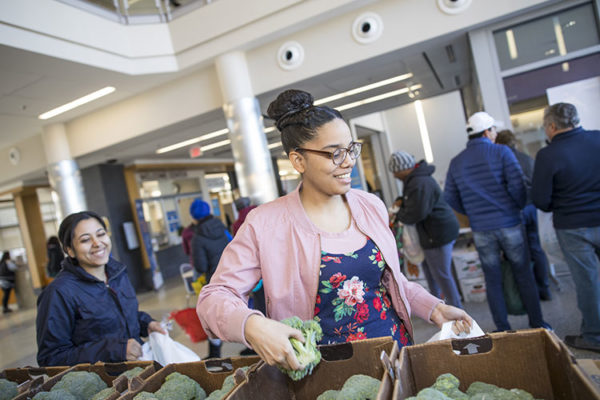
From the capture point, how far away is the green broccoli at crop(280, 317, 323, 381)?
1.00m

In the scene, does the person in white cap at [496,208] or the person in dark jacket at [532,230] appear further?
the person in dark jacket at [532,230]

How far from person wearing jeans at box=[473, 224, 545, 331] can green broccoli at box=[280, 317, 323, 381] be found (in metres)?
2.44

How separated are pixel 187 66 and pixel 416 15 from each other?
3.28 meters

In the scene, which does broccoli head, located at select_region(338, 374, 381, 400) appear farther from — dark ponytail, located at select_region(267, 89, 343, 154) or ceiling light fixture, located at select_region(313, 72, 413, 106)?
ceiling light fixture, located at select_region(313, 72, 413, 106)

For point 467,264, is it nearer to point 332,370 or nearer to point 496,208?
point 496,208

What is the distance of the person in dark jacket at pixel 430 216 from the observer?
3.42m

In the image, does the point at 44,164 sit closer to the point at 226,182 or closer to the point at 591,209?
the point at 226,182

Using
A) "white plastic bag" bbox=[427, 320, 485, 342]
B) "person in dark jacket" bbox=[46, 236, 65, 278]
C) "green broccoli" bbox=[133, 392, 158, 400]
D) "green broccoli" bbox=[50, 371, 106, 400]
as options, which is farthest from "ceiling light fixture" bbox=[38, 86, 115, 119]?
"white plastic bag" bbox=[427, 320, 485, 342]

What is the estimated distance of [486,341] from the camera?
1011 millimetres

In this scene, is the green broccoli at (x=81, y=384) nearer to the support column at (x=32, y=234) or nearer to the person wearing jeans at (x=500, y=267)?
the person wearing jeans at (x=500, y=267)

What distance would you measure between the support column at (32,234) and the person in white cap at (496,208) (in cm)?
1255

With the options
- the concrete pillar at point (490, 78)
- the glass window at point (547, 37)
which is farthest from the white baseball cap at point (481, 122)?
the glass window at point (547, 37)

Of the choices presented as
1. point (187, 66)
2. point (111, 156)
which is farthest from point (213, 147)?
point (187, 66)

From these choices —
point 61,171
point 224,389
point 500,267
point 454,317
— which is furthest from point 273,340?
point 61,171
